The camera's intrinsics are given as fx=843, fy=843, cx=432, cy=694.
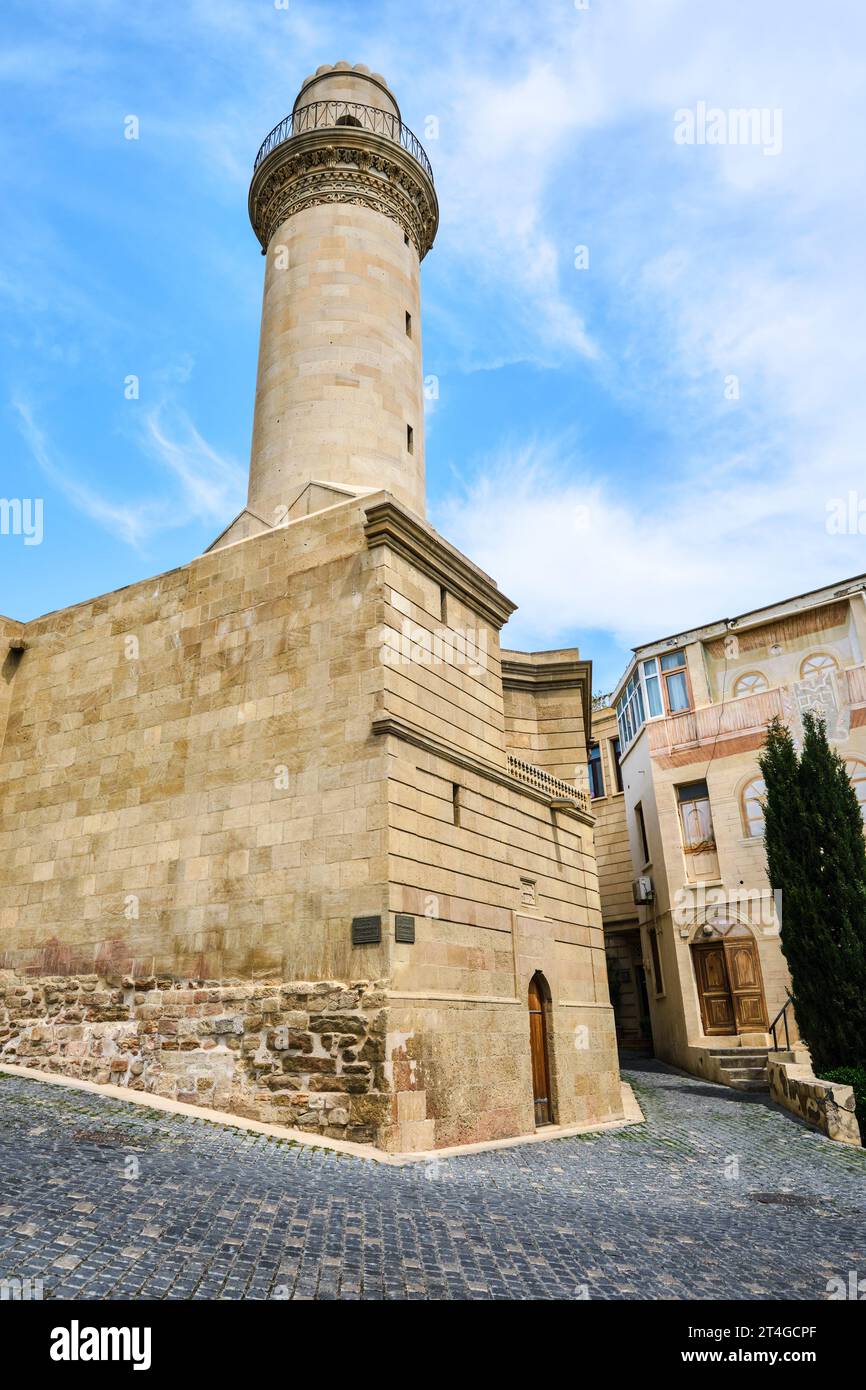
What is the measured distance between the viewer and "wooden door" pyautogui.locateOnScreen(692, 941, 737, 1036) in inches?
837

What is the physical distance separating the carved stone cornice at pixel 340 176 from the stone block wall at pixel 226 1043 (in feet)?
51.6

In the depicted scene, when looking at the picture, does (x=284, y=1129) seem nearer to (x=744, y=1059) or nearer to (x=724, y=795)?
(x=744, y=1059)

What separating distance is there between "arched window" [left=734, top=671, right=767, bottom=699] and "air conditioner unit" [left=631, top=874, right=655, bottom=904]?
5996 millimetres

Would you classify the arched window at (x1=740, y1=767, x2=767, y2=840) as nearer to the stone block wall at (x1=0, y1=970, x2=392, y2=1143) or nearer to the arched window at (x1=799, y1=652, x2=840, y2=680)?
the arched window at (x1=799, y1=652, x2=840, y2=680)

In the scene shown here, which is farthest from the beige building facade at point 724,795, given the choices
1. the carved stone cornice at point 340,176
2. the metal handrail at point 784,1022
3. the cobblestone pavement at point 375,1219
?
the carved stone cornice at point 340,176

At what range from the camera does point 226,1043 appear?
10.9m

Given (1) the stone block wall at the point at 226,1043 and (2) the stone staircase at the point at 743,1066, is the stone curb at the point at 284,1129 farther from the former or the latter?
(2) the stone staircase at the point at 743,1066

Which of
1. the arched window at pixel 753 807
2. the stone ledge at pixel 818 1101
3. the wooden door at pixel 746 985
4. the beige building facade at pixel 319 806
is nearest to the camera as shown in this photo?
the beige building facade at pixel 319 806

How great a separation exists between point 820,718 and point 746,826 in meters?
3.37

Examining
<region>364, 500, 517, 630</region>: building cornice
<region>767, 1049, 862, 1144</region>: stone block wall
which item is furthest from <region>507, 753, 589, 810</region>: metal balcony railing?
<region>767, 1049, 862, 1144</region>: stone block wall

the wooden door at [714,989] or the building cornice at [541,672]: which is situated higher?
the building cornice at [541,672]

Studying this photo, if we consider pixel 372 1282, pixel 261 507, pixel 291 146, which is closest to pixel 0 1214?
pixel 372 1282

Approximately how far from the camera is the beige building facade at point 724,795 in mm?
21000

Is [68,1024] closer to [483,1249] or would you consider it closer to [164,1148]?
[164,1148]
